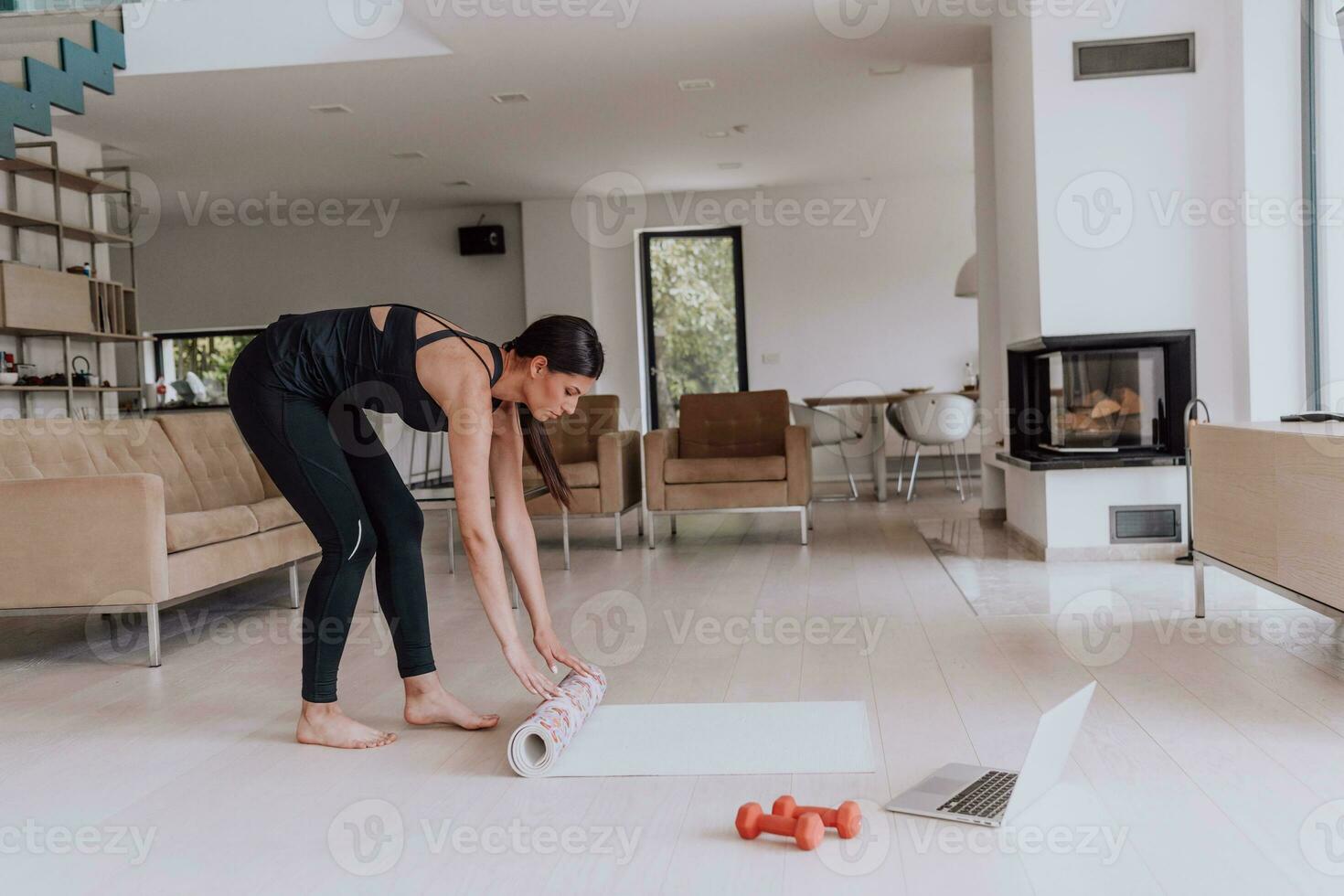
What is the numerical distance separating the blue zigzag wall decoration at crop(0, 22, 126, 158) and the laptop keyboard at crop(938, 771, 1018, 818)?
437 centimetres

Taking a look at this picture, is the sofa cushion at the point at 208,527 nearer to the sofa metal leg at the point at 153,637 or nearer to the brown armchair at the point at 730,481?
the sofa metal leg at the point at 153,637

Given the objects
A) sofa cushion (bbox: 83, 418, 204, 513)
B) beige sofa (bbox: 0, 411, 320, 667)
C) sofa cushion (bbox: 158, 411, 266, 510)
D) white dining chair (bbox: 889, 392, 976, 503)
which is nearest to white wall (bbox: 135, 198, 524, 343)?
white dining chair (bbox: 889, 392, 976, 503)

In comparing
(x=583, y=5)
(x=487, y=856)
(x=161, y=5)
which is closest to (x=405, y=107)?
(x=161, y=5)

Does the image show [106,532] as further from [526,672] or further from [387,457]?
[526,672]

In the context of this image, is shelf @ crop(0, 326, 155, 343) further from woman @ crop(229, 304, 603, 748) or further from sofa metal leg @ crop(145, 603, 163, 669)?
woman @ crop(229, 304, 603, 748)

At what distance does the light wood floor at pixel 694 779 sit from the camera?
5.72ft

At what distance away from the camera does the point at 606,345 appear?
32.9ft

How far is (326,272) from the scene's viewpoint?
34.3ft

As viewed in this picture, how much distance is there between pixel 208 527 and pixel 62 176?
4274mm

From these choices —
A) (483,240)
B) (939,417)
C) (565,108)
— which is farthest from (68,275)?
(939,417)

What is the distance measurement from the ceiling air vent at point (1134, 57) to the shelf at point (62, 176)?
5683mm

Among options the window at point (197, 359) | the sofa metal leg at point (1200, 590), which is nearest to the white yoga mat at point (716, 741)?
the sofa metal leg at point (1200, 590)

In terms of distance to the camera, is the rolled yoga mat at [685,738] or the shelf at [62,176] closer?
the rolled yoga mat at [685,738]

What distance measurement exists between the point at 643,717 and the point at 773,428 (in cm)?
382
